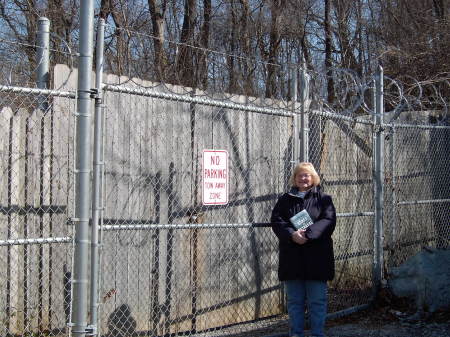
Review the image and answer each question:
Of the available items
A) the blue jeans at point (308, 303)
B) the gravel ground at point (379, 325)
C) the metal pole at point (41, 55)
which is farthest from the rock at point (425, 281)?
the metal pole at point (41, 55)

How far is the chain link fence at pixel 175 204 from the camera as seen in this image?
5121 millimetres

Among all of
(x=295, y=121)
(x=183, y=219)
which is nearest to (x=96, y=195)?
(x=183, y=219)

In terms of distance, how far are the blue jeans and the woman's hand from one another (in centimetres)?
39

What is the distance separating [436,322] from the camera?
700 cm

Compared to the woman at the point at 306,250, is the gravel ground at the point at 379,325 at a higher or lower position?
lower

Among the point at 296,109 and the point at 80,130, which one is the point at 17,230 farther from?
the point at 296,109

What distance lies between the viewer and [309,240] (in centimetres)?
549

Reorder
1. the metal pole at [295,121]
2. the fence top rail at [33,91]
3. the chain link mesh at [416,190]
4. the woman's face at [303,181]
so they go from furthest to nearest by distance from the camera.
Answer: the chain link mesh at [416,190], the metal pole at [295,121], the woman's face at [303,181], the fence top rail at [33,91]

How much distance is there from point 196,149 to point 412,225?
12.6ft

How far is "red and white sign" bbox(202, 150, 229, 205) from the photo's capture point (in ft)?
18.9

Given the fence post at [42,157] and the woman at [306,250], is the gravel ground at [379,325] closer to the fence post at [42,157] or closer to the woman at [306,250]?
the woman at [306,250]

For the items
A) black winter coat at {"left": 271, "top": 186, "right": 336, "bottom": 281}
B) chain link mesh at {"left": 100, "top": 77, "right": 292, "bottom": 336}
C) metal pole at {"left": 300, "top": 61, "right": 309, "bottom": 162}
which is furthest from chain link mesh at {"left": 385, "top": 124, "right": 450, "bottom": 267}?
black winter coat at {"left": 271, "top": 186, "right": 336, "bottom": 281}

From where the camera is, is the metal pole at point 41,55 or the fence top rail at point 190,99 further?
the metal pole at point 41,55

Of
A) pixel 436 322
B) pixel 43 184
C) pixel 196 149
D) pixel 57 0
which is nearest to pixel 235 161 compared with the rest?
pixel 196 149
